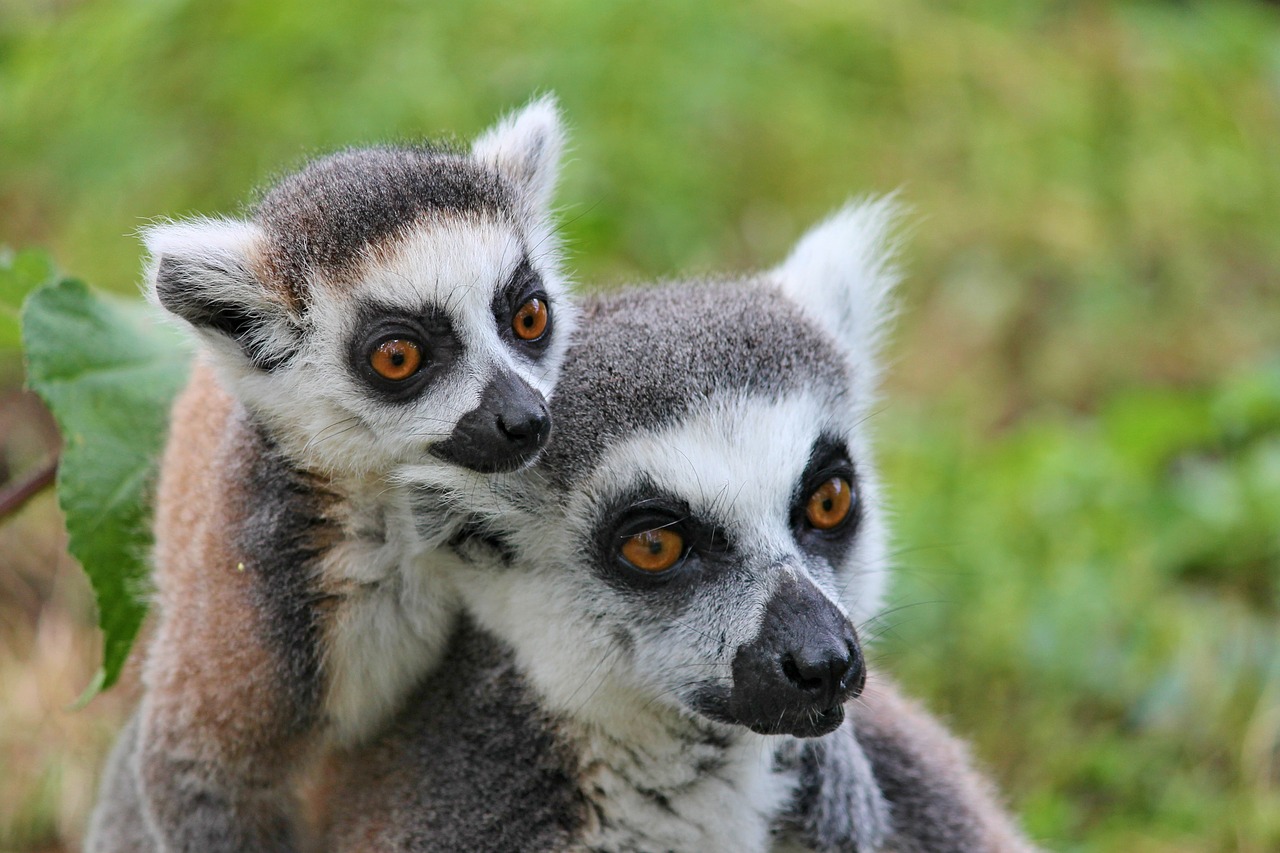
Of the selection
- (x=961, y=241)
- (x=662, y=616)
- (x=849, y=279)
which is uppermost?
(x=961, y=241)

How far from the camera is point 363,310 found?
9.95 ft

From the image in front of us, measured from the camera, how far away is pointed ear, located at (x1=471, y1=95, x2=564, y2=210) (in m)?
3.55

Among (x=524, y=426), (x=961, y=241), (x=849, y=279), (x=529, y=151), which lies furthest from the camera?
(x=961, y=241)

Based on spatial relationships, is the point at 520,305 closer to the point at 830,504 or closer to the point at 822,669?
the point at 830,504

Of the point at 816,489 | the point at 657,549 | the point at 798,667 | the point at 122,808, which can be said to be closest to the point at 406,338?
the point at 657,549

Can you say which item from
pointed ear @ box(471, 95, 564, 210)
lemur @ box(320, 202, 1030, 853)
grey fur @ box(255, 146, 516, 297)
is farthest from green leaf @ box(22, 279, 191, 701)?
pointed ear @ box(471, 95, 564, 210)

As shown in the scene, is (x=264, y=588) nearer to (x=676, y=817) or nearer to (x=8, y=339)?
(x=676, y=817)

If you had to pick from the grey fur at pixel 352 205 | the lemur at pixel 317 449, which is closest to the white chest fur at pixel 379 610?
the lemur at pixel 317 449

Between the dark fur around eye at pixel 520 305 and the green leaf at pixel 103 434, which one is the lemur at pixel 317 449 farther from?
the green leaf at pixel 103 434

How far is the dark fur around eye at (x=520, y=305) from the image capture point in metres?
3.09

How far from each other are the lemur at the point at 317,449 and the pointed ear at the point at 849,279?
2.11ft

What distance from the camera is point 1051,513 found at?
18.2 ft

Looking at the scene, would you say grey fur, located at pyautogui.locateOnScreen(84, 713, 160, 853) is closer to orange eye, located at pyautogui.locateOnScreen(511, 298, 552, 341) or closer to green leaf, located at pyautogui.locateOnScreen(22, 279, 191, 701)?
green leaf, located at pyautogui.locateOnScreen(22, 279, 191, 701)

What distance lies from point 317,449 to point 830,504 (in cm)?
113
